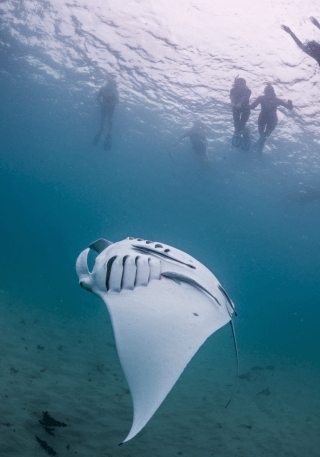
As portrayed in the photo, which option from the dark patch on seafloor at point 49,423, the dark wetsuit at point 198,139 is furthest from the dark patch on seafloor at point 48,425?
the dark wetsuit at point 198,139

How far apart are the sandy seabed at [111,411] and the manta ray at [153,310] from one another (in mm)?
2609

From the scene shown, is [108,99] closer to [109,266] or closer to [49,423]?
[109,266]

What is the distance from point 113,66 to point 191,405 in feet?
59.4

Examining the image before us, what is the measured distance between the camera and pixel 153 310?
1.79 metres

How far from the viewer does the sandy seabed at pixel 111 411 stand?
11.3 feet

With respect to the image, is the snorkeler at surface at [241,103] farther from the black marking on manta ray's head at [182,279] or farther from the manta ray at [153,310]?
the black marking on manta ray's head at [182,279]

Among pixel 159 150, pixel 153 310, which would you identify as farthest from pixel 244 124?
pixel 159 150

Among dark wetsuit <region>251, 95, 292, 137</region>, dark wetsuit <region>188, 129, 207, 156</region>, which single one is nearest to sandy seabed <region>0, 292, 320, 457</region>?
dark wetsuit <region>251, 95, 292, 137</region>

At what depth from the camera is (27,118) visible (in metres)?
32.6

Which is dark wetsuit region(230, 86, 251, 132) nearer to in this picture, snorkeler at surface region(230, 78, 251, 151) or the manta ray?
snorkeler at surface region(230, 78, 251, 151)

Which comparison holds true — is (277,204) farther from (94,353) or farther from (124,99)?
(94,353)

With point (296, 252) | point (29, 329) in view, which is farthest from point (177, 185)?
point (296, 252)

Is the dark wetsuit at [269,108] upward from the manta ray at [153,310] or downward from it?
upward

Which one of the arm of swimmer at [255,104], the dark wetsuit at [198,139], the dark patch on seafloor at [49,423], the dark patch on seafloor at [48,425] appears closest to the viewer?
the dark patch on seafloor at [48,425]
